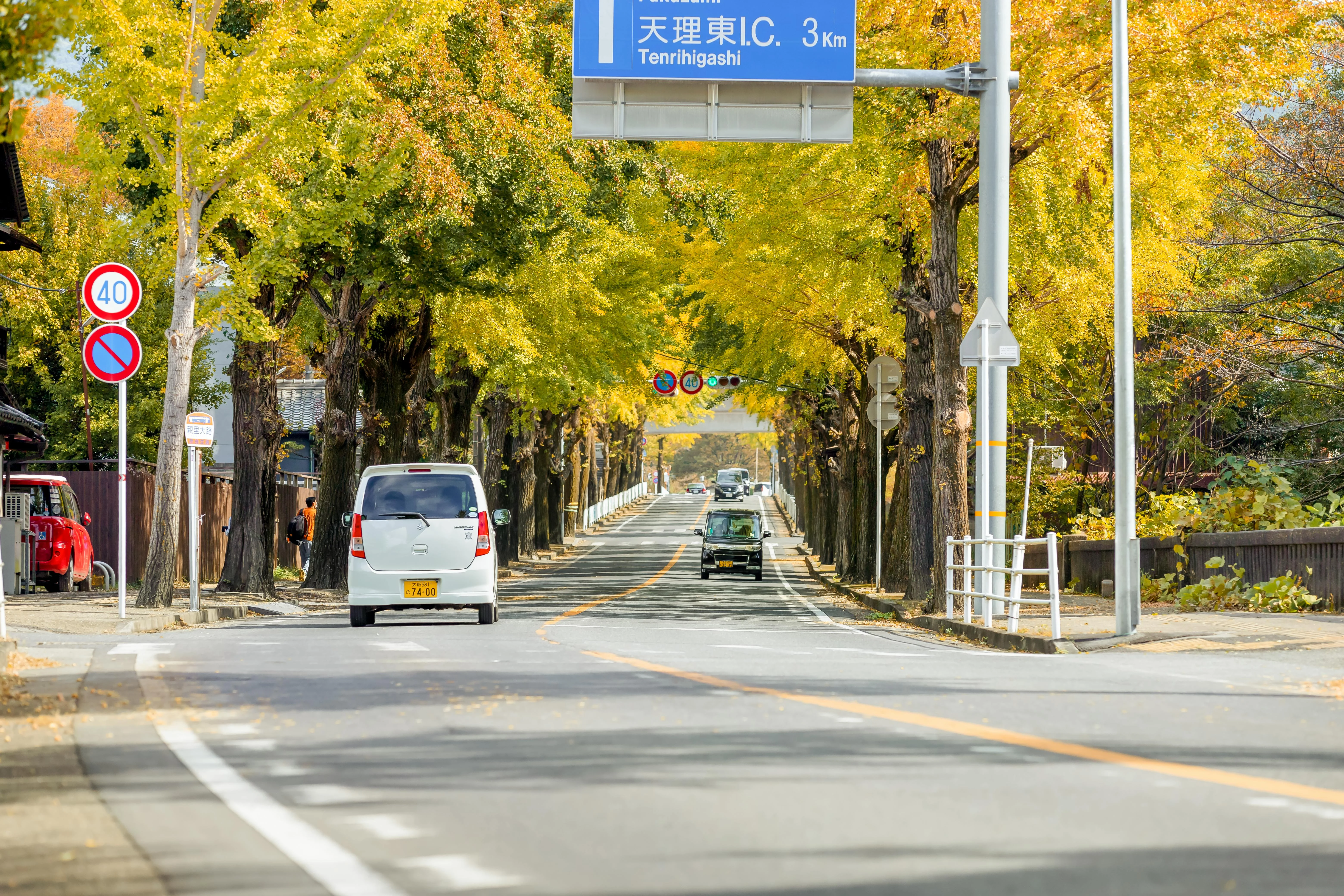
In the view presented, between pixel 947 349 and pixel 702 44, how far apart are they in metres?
6.19

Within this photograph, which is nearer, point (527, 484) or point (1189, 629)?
point (1189, 629)

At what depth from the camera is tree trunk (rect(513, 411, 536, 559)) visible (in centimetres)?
4884

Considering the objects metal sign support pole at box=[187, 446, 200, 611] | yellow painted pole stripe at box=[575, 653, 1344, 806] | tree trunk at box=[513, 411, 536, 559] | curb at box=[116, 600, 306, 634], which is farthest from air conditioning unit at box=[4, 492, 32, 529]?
tree trunk at box=[513, 411, 536, 559]

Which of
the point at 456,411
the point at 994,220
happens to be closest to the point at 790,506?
the point at 456,411

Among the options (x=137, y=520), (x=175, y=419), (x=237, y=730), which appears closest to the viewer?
(x=237, y=730)

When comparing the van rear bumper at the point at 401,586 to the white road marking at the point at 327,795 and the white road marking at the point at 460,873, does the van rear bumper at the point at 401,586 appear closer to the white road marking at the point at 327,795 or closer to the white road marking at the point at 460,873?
the white road marking at the point at 327,795

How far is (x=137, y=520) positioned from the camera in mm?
32031

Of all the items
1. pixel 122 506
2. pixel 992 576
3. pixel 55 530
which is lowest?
pixel 992 576

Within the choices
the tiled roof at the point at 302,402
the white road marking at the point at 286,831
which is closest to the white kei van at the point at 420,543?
the white road marking at the point at 286,831

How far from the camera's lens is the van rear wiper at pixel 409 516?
19250mm

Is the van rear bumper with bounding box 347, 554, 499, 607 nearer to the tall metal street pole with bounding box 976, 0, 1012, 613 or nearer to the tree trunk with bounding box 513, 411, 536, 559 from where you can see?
the tall metal street pole with bounding box 976, 0, 1012, 613

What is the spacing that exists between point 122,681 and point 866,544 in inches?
1073

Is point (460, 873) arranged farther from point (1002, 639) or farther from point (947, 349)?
point (947, 349)

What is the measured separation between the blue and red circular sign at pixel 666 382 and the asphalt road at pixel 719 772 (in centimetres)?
4164
